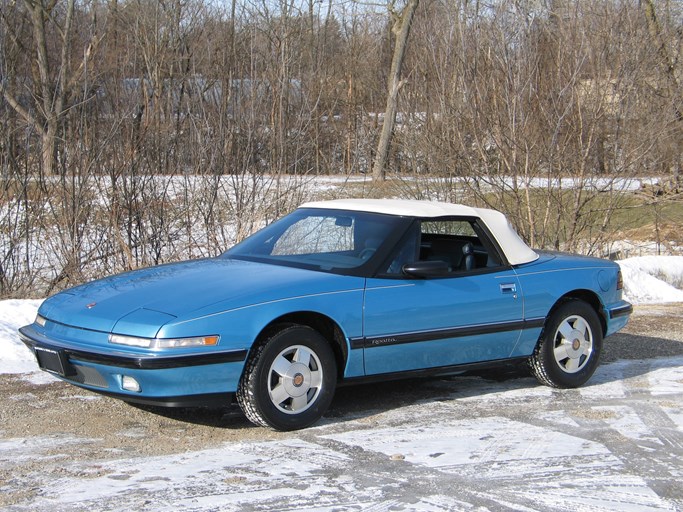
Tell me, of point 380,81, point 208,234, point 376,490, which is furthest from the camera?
point 380,81

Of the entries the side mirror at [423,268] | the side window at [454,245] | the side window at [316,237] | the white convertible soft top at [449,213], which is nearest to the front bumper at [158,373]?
the side mirror at [423,268]

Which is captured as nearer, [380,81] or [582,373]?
[582,373]

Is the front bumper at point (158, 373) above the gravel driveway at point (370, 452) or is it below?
above

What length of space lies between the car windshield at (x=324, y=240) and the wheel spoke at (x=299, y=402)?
0.90 metres

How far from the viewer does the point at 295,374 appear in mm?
5691

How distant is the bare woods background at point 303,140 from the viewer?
11.3 m

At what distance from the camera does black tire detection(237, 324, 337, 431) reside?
5543 millimetres

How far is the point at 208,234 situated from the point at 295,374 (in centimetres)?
648

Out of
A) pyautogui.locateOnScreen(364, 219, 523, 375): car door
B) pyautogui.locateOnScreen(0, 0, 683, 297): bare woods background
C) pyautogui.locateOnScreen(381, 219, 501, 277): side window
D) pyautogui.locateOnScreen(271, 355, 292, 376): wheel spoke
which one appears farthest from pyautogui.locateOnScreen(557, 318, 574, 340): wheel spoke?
pyautogui.locateOnScreen(0, 0, 683, 297): bare woods background

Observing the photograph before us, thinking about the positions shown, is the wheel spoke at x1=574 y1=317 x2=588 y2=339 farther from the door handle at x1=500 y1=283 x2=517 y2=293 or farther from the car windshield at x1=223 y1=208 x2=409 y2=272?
the car windshield at x1=223 y1=208 x2=409 y2=272

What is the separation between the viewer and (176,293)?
5.73m

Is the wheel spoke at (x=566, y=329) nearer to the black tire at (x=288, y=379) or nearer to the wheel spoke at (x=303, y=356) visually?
the black tire at (x=288, y=379)

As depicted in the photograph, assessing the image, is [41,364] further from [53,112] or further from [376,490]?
[53,112]

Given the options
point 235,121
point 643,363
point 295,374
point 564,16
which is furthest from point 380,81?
point 295,374
